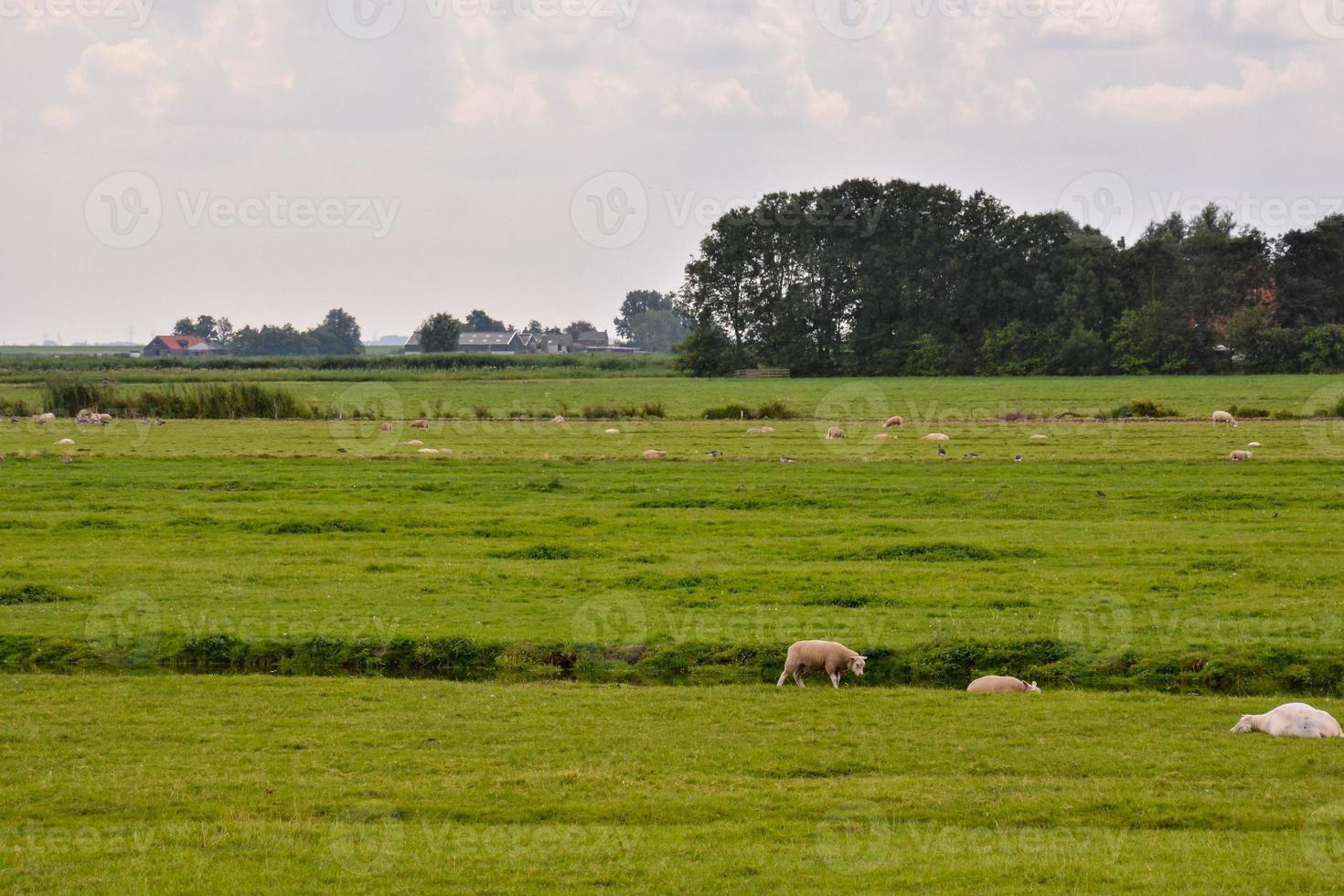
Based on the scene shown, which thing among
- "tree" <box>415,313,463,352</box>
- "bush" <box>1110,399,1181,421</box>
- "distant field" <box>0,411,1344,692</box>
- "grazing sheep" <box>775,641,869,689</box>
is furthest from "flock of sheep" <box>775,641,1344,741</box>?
Answer: "tree" <box>415,313,463,352</box>

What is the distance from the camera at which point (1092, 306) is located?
111 meters

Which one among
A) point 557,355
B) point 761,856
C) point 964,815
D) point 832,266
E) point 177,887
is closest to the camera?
point 177,887

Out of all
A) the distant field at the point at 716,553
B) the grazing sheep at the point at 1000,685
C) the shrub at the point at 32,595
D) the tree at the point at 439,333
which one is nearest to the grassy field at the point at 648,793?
the grazing sheep at the point at 1000,685

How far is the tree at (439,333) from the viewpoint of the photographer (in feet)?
587

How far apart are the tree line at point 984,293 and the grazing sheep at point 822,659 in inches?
3875

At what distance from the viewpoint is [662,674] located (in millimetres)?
16266

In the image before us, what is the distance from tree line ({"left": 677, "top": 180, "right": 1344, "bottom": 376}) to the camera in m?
108

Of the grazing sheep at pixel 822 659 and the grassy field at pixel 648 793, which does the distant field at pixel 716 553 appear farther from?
the grassy field at pixel 648 793

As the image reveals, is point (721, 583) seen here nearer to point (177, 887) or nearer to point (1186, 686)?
point (1186, 686)

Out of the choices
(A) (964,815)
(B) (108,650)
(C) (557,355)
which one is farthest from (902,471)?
(C) (557,355)

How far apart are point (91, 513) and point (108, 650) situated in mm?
11721

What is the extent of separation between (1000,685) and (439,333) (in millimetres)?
169168

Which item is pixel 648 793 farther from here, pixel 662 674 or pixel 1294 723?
pixel 1294 723

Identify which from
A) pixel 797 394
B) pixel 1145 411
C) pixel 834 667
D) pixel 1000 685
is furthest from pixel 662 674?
pixel 797 394
